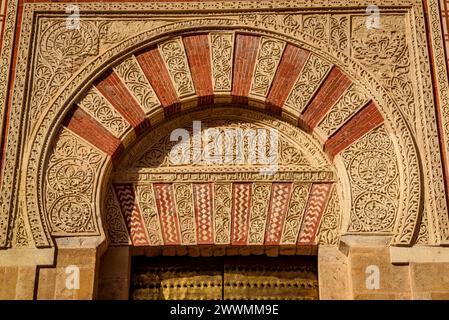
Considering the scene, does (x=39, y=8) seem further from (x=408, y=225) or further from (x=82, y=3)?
(x=408, y=225)

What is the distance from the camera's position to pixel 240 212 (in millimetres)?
5043

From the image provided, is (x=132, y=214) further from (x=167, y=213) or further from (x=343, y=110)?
(x=343, y=110)

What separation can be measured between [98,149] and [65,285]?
92cm

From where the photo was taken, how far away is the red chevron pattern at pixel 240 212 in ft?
16.4

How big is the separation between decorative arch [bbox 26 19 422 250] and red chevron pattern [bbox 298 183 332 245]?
0.19 m

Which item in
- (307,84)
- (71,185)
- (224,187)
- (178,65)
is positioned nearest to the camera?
(71,185)

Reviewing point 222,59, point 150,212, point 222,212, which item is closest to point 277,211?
point 222,212

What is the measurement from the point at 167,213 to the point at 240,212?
468 mm

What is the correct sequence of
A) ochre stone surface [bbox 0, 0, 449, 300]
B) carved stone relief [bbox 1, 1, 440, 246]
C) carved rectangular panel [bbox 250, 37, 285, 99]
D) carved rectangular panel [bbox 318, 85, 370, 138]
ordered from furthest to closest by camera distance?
carved rectangular panel [bbox 250, 37, 285, 99], carved rectangular panel [bbox 318, 85, 370, 138], carved stone relief [bbox 1, 1, 440, 246], ochre stone surface [bbox 0, 0, 449, 300]

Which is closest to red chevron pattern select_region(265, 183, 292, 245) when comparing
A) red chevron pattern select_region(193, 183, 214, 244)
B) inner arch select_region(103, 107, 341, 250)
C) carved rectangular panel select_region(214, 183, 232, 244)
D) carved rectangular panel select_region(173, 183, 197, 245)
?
inner arch select_region(103, 107, 341, 250)

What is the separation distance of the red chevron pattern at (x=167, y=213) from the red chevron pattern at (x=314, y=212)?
0.79m

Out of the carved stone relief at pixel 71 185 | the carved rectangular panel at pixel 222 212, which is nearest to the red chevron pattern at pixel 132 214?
the carved stone relief at pixel 71 185

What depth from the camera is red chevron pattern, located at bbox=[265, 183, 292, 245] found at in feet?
16.3

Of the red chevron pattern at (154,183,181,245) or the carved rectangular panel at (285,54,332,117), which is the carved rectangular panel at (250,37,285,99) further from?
the red chevron pattern at (154,183,181,245)
